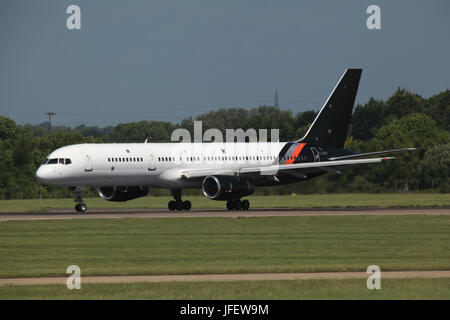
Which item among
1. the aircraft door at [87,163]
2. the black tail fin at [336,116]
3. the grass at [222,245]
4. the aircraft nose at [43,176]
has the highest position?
the black tail fin at [336,116]

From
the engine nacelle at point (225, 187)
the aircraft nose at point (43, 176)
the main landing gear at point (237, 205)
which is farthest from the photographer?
the main landing gear at point (237, 205)

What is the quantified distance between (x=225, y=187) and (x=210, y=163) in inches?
234

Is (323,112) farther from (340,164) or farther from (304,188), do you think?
(304,188)

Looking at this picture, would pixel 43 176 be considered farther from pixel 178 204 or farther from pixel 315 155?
pixel 315 155

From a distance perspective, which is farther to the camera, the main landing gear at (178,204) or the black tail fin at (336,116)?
the black tail fin at (336,116)

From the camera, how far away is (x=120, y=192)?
5978cm

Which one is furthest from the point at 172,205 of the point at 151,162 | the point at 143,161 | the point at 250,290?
the point at 250,290

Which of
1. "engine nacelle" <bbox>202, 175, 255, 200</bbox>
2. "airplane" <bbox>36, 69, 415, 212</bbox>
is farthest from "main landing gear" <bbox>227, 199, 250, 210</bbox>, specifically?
"engine nacelle" <bbox>202, 175, 255, 200</bbox>

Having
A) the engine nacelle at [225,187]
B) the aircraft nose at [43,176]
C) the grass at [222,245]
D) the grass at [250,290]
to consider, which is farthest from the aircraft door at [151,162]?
the grass at [250,290]

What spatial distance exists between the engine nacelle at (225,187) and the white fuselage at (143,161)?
7.94 ft

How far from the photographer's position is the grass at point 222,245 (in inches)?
1067

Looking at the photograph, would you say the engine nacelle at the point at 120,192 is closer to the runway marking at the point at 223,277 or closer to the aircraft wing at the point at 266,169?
the aircraft wing at the point at 266,169

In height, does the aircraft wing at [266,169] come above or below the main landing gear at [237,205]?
above
